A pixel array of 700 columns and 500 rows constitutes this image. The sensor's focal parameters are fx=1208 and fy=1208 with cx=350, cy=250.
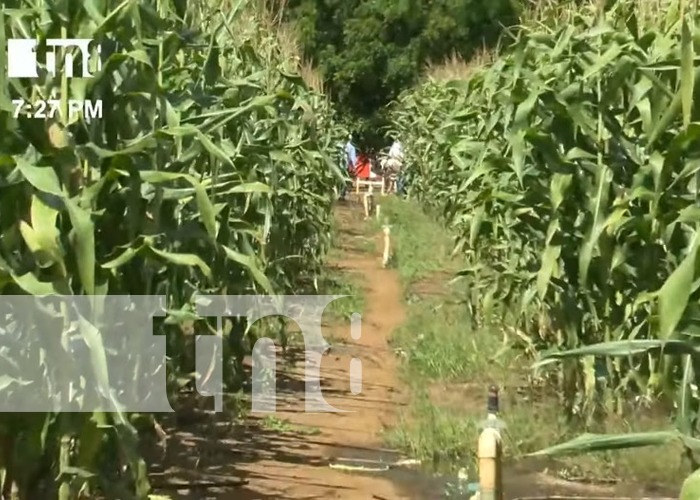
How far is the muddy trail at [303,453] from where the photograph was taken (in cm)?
463

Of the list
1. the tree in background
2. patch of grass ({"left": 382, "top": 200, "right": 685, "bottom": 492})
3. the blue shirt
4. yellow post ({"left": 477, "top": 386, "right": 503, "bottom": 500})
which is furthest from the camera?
the tree in background

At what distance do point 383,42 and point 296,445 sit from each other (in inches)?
1034

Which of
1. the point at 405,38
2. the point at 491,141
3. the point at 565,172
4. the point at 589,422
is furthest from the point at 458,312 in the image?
the point at 405,38

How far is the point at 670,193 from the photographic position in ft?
12.6

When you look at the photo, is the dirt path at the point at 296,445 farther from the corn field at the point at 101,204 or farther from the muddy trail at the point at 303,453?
the corn field at the point at 101,204

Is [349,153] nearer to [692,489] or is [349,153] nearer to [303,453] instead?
[303,453]

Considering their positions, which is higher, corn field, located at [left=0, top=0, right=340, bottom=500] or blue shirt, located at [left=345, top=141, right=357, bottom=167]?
blue shirt, located at [left=345, top=141, right=357, bottom=167]

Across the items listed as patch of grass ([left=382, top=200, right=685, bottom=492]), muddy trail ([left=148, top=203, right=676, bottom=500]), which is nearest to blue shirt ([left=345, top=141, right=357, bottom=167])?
patch of grass ([left=382, top=200, right=685, bottom=492])

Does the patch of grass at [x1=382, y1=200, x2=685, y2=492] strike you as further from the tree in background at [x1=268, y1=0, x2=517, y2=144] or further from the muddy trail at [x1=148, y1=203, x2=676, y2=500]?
A: the tree in background at [x1=268, y1=0, x2=517, y2=144]

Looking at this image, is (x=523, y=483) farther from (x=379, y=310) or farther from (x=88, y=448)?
(x=379, y=310)

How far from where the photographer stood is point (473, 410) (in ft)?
19.2

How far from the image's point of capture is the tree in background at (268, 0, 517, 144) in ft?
98.5

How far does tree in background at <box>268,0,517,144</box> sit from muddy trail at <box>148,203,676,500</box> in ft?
76.0

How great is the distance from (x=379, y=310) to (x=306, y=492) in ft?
16.8
